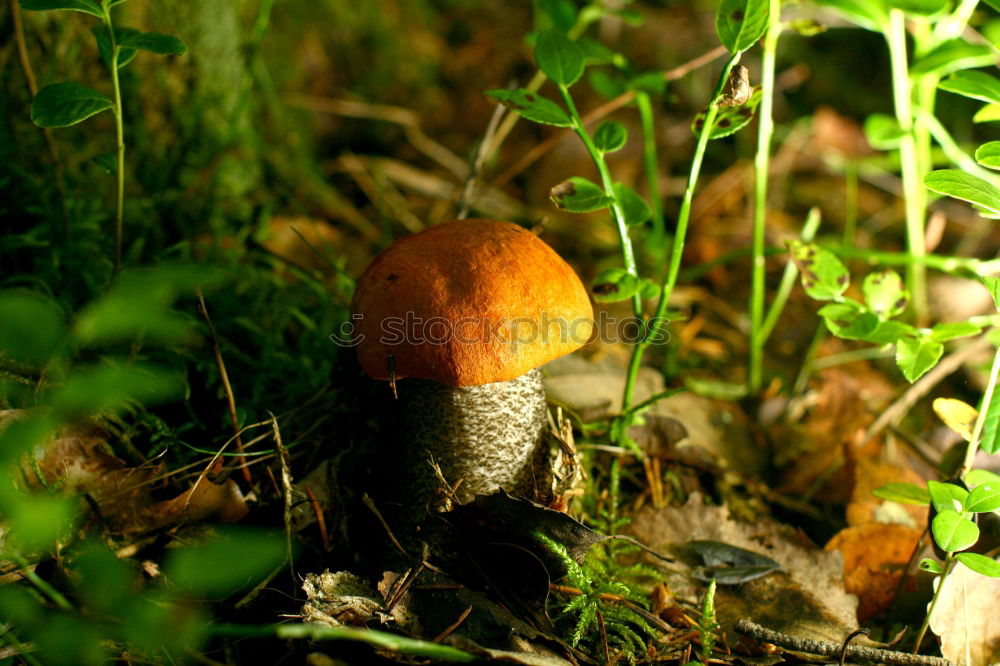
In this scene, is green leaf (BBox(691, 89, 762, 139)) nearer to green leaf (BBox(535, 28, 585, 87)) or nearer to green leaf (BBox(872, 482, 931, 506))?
green leaf (BBox(535, 28, 585, 87))

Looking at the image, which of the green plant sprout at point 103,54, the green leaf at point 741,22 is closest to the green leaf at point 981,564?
the green leaf at point 741,22

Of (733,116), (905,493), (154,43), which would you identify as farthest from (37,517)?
(905,493)

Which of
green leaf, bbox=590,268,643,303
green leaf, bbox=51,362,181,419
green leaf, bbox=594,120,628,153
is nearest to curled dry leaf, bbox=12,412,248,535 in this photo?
green leaf, bbox=51,362,181,419

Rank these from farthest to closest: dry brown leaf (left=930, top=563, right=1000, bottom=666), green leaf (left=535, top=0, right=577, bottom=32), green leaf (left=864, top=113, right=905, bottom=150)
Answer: green leaf (left=535, top=0, right=577, bottom=32), green leaf (left=864, top=113, right=905, bottom=150), dry brown leaf (left=930, top=563, right=1000, bottom=666)

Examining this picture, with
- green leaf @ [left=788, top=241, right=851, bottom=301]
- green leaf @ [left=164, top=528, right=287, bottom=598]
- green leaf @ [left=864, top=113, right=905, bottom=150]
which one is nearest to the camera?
green leaf @ [left=164, top=528, right=287, bottom=598]

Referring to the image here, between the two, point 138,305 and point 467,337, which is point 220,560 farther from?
point 467,337

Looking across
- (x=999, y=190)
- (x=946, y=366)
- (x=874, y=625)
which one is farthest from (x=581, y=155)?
(x=874, y=625)

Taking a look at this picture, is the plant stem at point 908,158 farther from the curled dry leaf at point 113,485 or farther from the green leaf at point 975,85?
the curled dry leaf at point 113,485

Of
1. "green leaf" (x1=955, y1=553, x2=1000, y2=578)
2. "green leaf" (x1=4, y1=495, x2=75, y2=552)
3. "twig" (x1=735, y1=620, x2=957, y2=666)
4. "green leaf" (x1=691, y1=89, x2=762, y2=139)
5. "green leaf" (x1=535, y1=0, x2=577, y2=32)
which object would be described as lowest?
"twig" (x1=735, y1=620, x2=957, y2=666)
